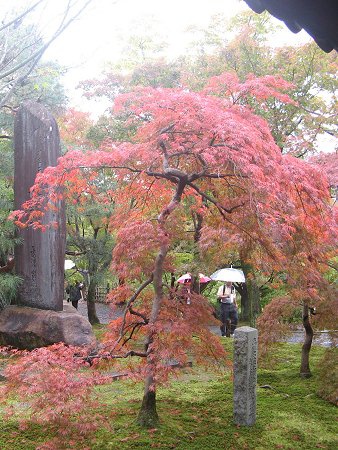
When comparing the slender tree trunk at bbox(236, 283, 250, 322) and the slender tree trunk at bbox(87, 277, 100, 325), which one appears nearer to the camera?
the slender tree trunk at bbox(87, 277, 100, 325)

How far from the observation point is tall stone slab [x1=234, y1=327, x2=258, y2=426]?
4.95 m

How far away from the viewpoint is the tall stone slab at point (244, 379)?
4953 mm

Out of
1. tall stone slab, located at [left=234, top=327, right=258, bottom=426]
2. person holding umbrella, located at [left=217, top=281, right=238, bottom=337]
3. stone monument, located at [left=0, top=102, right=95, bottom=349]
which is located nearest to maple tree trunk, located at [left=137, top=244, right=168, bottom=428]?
tall stone slab, located at [left=234, top=327, right=258, bottom=426]

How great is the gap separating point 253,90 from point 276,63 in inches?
209

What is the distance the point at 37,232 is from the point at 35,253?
357mm

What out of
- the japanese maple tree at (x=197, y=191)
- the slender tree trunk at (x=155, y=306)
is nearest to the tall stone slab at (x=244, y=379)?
the japanese maple tree at (x=197, y=191)

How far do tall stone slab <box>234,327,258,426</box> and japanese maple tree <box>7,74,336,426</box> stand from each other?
0.35 meters

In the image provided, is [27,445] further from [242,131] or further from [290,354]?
[290,354]

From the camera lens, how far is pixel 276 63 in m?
9.45

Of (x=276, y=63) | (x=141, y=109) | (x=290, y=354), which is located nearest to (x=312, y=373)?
(x=290, y=354)

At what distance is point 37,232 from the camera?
778 centimetres

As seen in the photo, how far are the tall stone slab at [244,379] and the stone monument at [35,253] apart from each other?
299 centimetres

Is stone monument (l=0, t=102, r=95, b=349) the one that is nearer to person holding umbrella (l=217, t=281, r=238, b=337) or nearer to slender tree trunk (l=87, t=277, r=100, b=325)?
person holding umbrella (l=217, t=281, r=238, b=337)

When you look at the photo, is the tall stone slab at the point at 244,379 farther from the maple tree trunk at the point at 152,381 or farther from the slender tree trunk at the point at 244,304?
the slender tree trunk at the point at 244,304
